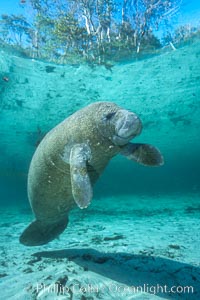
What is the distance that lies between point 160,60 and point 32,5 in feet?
23.6

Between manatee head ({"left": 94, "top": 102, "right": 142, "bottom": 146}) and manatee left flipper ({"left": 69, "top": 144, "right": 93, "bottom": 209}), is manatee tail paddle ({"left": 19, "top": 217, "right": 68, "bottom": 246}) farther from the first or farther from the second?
manatee head ({"left": 94, "top": 102, "right": 142, "bottom": 146})

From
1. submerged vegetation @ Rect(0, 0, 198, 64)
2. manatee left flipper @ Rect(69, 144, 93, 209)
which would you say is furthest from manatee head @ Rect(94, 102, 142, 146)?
Result: submerged vegetation @ Rect(0, 0, 198, 64)

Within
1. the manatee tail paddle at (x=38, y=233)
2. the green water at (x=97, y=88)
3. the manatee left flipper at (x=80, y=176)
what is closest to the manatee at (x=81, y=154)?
the manatee left flipper at (x=80, y=176)

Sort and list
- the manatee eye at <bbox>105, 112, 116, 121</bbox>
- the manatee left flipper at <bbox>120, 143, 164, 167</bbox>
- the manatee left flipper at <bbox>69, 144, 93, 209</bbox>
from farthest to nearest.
→ the manatee left flipper at <bbox>120, 143, 164, 167</bbox>
the manatee eye at <bbox>105, 112, 116, 121</bbox>
the manatee left flipper at <bbox>69, 144, 93, 209</bbox>

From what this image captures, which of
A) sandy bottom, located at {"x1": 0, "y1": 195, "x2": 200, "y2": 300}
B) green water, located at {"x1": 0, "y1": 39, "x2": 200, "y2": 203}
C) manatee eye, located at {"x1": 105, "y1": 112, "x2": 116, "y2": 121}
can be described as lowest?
sandy bottom, located at {"x1": 0, "y1": 195, "x2": 200, "y2": 300}

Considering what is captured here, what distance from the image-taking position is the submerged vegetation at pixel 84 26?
35.7 feet

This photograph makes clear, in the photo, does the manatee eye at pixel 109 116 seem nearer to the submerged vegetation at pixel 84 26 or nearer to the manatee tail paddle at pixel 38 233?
the manatee tail paddle at pixel 38 233

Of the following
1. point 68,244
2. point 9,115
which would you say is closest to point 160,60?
point 68,244

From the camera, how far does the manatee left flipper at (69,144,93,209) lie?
3264 millimetres

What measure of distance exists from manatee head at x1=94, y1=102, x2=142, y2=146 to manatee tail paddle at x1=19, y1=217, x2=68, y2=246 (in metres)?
3.08

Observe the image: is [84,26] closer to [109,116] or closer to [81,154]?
[109,116]

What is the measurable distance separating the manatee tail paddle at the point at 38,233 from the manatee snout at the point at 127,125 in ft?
10.9

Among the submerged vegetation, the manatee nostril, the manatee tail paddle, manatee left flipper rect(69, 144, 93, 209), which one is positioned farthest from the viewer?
the submerged vegetation

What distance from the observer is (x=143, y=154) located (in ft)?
12.9
